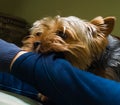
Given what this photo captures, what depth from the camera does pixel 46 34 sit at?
1.00 meters

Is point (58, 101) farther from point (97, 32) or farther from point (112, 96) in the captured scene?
point (97, 32)

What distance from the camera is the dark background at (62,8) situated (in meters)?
1.83

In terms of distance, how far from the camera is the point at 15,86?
830 mm

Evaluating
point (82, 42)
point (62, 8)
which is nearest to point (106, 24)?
point (82, 42)

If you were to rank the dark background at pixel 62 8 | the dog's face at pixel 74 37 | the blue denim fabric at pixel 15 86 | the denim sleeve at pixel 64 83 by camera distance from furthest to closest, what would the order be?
the dark background at pixel 62 8 < the dog's face at pixel 74 37 < the blue denim fabric at pixel 15 86 < the denim sleeve at pixel 64 83

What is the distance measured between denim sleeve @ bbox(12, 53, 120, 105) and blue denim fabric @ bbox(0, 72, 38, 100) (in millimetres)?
120

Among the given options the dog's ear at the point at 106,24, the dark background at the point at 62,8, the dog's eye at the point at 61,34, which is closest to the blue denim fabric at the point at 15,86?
the dog's eye at the point at 61,34

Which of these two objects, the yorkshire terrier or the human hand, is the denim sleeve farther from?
the yorkshire terrier

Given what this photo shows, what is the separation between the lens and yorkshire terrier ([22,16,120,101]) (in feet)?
3.18

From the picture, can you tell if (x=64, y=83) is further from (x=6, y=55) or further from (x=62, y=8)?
(x=62, y=8)

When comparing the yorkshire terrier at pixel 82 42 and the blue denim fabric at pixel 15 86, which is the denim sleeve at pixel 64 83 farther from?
the yorkshire terrier at pixel 82 42

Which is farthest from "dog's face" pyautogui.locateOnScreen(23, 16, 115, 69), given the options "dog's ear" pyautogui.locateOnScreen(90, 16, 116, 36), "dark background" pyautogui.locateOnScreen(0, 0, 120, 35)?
"dark background" pyautogui.locateOnScreen(0, 0, 120, 35)

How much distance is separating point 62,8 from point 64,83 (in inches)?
55.1

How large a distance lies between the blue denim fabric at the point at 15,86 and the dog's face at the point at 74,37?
0.44 ft
